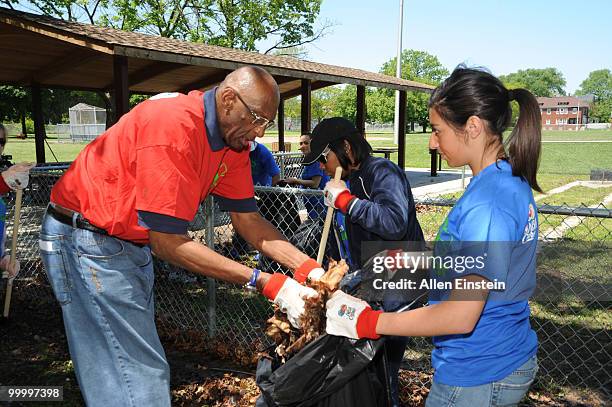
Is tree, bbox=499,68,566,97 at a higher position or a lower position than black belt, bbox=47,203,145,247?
higher

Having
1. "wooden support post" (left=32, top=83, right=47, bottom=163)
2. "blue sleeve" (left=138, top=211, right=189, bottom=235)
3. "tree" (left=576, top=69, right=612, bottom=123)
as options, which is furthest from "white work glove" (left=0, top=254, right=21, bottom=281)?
"tree" (left=576, top=69, right=612, bottom=123)

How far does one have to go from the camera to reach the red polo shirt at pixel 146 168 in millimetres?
1910

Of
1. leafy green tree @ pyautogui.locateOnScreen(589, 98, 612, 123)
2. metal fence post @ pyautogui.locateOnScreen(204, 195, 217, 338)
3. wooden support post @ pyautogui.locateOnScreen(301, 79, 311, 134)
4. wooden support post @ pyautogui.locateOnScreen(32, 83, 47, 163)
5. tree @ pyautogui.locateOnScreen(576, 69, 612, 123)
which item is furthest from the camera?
tree @ pyautogui.locateOnScreen(576, 69, 612, 123)

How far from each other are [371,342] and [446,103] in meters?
0.93

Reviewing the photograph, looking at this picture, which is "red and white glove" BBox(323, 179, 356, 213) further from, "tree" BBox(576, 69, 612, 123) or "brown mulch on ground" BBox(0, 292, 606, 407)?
"tree" BBox(576, 69, 612, 123)

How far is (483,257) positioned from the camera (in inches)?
58.6

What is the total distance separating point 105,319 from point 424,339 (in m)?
3.01

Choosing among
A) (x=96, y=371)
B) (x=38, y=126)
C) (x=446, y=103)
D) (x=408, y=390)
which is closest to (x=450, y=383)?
(x=446, y=103)

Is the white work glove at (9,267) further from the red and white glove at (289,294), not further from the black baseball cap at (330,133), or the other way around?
the red and white glove at (289,294)

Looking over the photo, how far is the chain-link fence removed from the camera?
3824 millimetres

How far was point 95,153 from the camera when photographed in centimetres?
215

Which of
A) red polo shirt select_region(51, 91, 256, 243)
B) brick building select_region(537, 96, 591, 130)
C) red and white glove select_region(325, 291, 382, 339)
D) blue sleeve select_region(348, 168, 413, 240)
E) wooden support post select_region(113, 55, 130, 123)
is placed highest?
brick building select_region(537, 96, 591, 130)

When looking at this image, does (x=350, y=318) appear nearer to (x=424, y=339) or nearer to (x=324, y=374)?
(x=324, y=374)

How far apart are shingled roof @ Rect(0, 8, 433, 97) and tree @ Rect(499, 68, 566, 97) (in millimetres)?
158954
